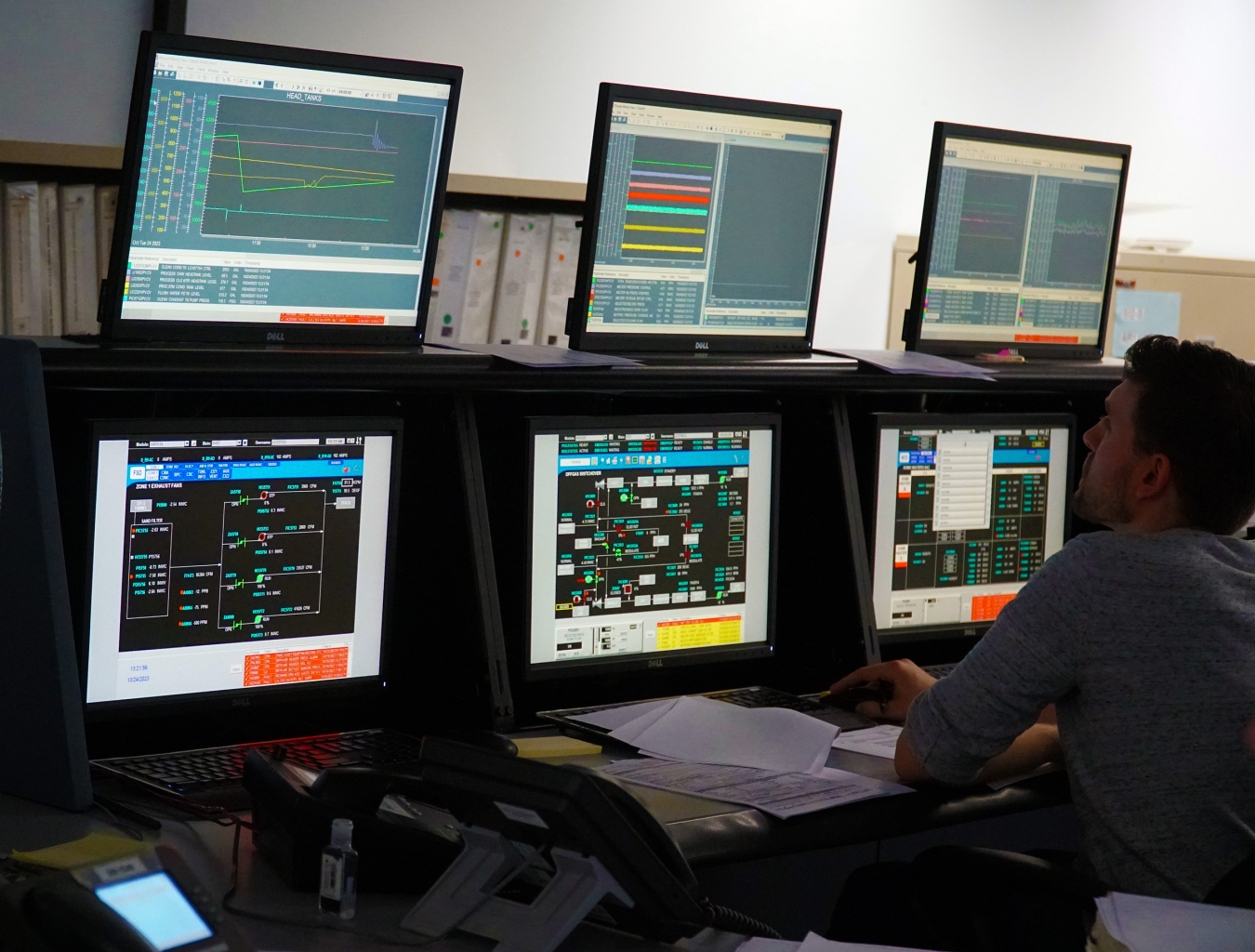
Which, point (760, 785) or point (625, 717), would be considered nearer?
point (760, 785)

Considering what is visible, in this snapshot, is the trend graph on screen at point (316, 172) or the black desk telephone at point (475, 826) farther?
the trend graph on screen at point (316, 172)

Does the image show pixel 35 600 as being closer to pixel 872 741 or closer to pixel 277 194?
pixel 277 194

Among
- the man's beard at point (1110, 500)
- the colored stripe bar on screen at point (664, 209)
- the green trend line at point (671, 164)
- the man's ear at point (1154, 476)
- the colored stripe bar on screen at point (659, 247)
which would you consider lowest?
the man's beard at point (1110, 500)

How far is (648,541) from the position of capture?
6.51ft

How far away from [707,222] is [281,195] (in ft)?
2.18

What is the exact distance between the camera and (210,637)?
164cm

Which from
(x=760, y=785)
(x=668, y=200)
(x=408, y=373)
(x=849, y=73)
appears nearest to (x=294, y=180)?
(x=408, y=373)

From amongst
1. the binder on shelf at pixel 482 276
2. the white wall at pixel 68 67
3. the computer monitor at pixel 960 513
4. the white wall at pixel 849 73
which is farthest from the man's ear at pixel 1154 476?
the white wall at pixel 68 67

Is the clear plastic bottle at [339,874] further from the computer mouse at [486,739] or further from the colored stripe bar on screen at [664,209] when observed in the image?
the colored stripe bar on screen at [664,209]

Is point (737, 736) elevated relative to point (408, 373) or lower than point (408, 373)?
lower

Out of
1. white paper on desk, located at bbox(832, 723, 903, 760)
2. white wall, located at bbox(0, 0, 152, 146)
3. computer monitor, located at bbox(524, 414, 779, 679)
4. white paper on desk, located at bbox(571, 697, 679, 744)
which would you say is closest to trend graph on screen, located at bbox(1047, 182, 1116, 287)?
computer monitor, located at bbox(524, 414, 779, 679)

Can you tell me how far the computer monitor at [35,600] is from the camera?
1.34 meters

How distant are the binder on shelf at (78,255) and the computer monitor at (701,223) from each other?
1.29m

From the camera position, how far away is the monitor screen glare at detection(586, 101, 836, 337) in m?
1.93
